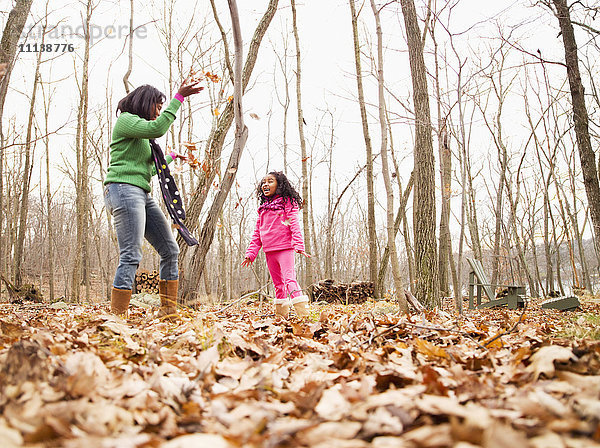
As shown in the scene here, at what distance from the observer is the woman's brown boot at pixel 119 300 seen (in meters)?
2.72

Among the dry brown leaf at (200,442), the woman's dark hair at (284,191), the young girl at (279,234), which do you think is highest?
the woman's dark hair at (284,191)

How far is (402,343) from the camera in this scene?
1.90 m

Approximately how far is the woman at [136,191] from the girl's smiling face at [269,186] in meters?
1.10

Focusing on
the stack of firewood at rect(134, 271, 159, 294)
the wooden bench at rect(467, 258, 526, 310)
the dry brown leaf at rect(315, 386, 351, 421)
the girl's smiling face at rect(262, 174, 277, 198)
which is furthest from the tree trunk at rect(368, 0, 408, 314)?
the stack of firewood at rect(134, 271, 159, 294)

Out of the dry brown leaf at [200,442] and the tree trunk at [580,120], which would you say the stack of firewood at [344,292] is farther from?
the dry brown leaf at [200,442]

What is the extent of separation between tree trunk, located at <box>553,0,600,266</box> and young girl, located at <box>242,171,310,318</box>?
17.2 feet

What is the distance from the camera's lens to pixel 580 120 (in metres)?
6.39

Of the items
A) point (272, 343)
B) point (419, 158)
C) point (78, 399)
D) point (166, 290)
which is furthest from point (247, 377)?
point (419, 158)

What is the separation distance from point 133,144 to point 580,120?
6.97 metres

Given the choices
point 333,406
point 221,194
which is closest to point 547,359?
point 333,406

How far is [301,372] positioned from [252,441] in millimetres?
677

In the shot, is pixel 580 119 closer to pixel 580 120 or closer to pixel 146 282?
pixel 580 120

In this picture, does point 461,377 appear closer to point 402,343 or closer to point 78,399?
point 402,343

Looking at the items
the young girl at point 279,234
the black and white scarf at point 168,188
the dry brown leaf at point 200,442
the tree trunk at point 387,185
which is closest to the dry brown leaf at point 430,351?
the dry brown leaf at point 200,442
